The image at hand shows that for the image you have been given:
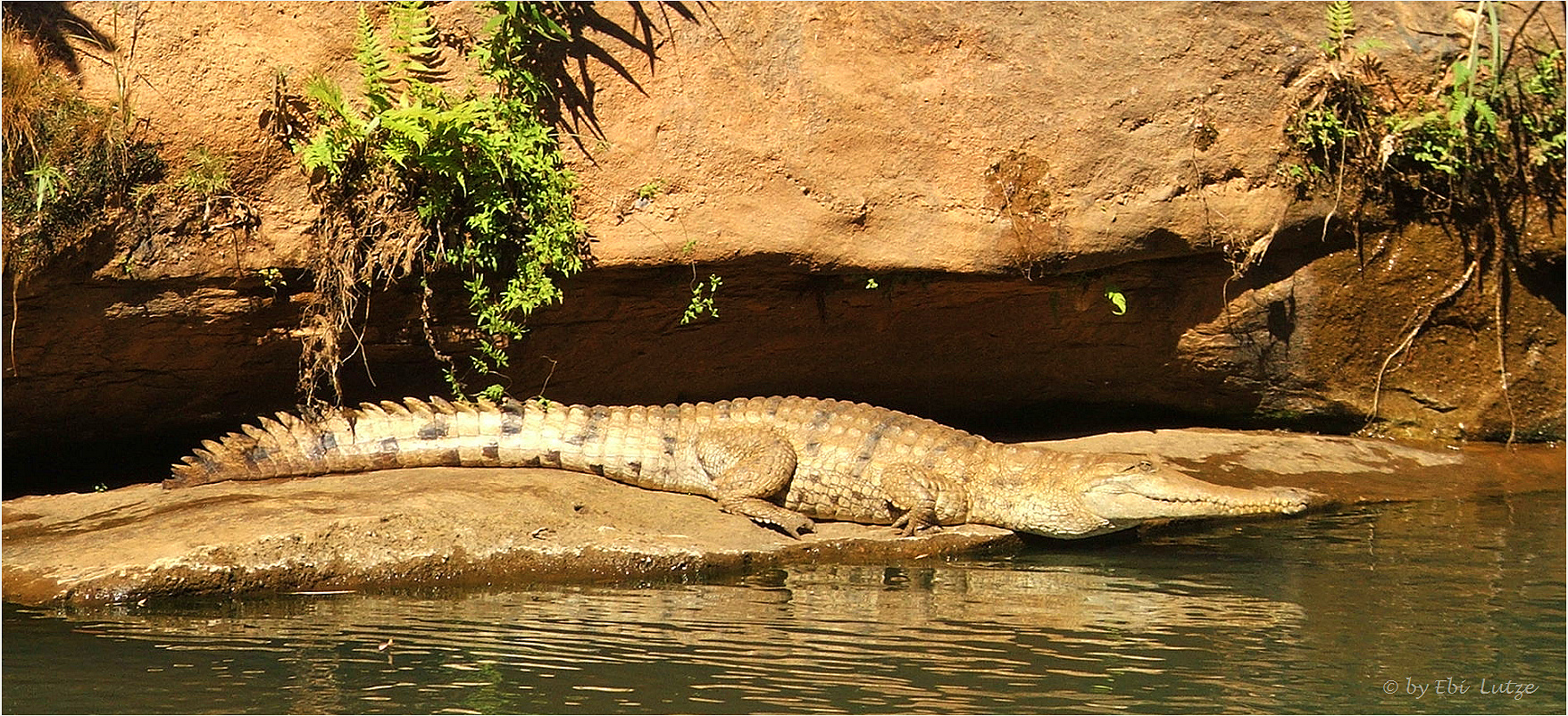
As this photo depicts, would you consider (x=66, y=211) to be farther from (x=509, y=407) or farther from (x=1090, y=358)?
(x=1090, y=358)

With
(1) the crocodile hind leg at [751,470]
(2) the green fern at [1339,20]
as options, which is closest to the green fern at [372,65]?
(1) the crocodile hind leg at [751,470]

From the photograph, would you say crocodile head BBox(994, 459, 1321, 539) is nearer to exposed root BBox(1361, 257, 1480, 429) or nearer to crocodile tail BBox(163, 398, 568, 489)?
exposed root BBox(1361, 257, 1480, 429)

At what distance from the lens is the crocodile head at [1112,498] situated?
20.0 ft

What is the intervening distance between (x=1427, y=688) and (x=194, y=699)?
3.55 metres

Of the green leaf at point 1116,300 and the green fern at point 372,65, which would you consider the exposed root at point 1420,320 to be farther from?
the green fern at point 372,65

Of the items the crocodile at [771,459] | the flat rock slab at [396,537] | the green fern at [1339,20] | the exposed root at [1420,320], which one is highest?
the green fern at [1339,20]

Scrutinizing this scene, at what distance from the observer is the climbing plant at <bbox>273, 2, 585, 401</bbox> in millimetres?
6199

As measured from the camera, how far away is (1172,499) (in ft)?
20.1

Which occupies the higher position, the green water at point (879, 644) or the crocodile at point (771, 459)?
the crocodile at point (771, 459)

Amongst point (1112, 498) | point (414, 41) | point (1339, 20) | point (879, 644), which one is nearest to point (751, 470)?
point (1112, 498)

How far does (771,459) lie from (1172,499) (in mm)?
1746

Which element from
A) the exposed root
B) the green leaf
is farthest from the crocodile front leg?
the exposed root

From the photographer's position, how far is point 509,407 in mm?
6488

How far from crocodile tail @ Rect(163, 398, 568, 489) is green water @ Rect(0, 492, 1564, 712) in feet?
3.88
